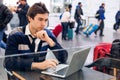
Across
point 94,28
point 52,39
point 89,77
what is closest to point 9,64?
point 52,39

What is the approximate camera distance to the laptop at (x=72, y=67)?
1653 millimetres

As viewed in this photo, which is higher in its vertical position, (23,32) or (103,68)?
(23,32)

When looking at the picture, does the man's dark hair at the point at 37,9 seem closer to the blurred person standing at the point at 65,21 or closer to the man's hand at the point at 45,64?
the man's hand at the point at 45,64

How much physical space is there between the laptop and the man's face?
1.26 feet

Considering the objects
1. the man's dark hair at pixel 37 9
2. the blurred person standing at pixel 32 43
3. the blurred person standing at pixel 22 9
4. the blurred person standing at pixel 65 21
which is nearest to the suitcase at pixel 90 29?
the blurred person standing at pixel 65 21

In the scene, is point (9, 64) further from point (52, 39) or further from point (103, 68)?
point (103, 68)

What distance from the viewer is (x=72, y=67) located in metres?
1.71

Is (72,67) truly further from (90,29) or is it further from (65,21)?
(90,29)

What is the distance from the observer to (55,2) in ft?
42.2

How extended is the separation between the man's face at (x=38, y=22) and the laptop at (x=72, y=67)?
0.39 m

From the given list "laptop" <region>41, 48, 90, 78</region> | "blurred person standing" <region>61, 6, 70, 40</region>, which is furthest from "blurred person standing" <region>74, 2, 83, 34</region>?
"laptop" <region>41, 48, 90, 78</region>

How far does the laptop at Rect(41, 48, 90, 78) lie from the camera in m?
1.65

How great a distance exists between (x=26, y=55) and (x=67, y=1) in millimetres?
11164

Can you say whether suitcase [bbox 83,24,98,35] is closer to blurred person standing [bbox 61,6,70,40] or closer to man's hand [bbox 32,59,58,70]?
blurred person standing [bbox 61,6,70,40]
